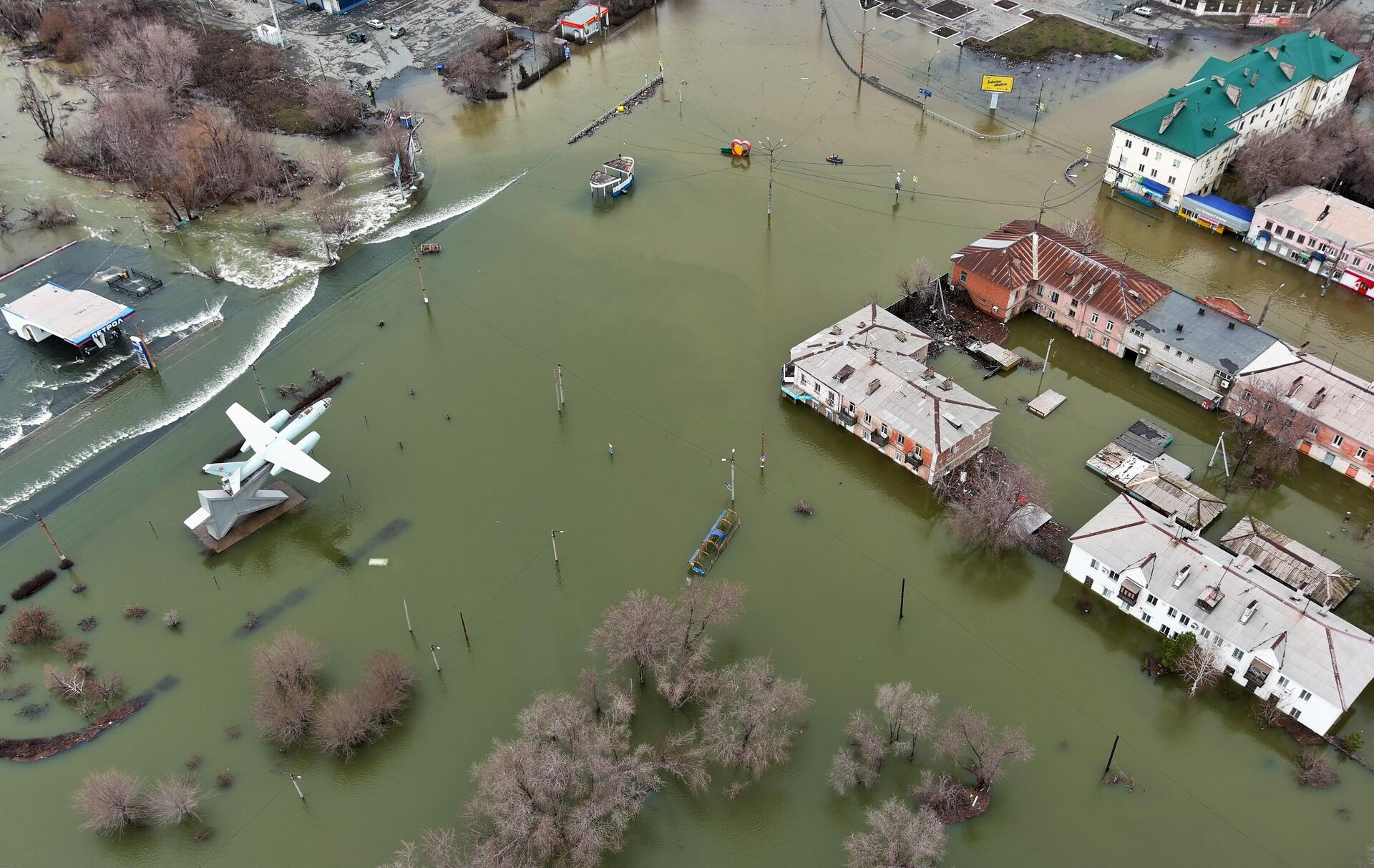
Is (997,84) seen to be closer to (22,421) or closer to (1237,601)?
(1237,601)

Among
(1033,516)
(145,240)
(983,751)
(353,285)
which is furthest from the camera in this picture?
(145,240)

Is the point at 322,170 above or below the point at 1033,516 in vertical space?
above

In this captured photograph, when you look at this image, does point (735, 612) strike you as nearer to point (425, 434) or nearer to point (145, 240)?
point (425, 434)

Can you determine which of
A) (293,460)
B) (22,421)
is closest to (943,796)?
(293,460)

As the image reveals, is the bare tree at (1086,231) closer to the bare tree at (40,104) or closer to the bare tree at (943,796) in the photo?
the bare tree at (943,796)

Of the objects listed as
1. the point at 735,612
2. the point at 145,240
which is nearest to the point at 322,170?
the point at 145,240
